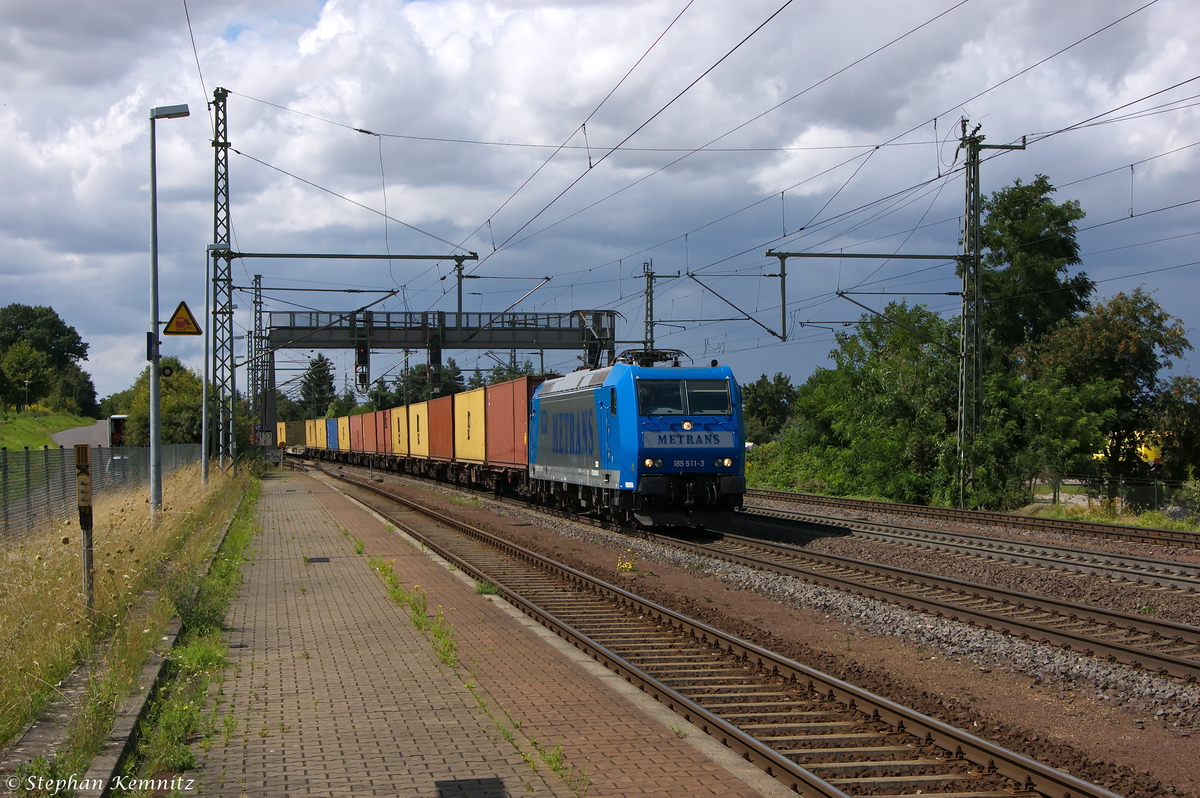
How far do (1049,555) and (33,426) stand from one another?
193ft

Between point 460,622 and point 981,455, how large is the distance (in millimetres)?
19650

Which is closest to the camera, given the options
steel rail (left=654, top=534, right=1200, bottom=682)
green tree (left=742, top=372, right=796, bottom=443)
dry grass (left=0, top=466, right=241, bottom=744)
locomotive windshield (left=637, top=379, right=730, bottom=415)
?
dry grass (left=0, top=466, right=241, bottom=744)

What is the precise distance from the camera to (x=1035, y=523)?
20406 mm

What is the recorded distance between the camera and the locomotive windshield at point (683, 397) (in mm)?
18688

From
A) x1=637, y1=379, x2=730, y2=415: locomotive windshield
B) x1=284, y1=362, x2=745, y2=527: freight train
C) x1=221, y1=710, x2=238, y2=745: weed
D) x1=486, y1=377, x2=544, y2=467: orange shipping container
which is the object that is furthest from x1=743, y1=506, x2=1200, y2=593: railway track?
x1=221, y1=710, x2=238, y2=745: weed

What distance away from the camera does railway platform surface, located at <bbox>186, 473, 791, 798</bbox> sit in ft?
18.5

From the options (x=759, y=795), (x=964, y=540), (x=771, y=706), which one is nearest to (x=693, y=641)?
(x=771, y=706)

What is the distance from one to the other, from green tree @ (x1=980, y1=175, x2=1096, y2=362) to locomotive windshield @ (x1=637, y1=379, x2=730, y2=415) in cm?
3235

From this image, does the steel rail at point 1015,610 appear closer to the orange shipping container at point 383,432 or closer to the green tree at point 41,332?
the orange shipping container at point 383,432

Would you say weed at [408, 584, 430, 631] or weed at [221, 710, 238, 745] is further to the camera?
weed at [408, 584, 430, 631]

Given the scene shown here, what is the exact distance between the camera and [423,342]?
41875mm

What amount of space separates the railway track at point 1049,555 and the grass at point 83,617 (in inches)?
473

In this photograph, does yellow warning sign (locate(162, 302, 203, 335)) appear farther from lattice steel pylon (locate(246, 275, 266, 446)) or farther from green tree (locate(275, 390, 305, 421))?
green tree (locate(275, 390, 305, 421))

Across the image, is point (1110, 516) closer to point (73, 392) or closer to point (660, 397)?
point (660, 397)
